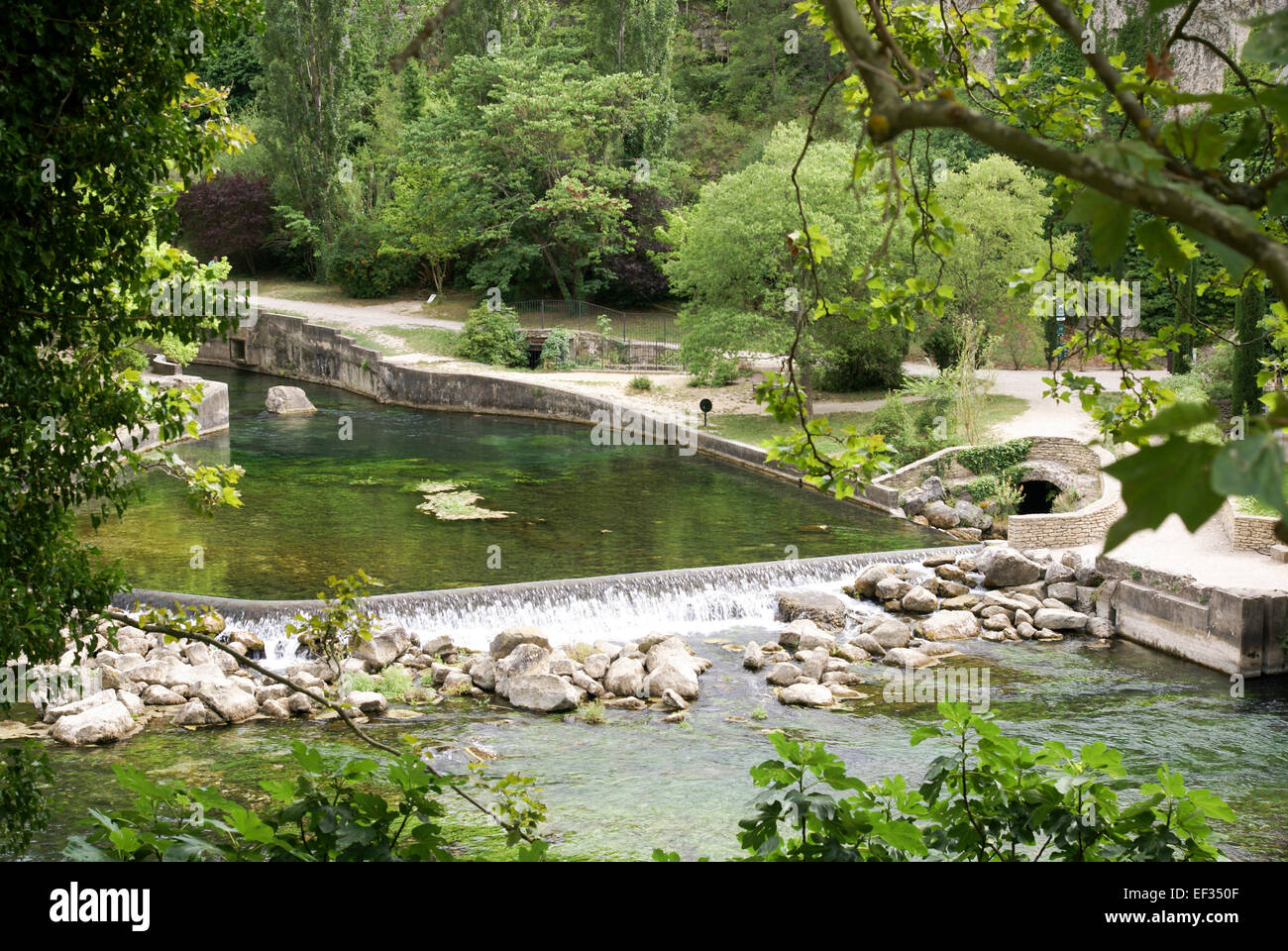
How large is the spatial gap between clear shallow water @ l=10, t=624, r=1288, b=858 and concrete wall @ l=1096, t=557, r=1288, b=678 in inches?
10.8

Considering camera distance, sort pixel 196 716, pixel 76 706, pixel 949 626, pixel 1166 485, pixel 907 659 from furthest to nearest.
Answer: pixel 949 626, pixel 907 659, pixel 196 716, pixel 76 706, pixel 1166 485

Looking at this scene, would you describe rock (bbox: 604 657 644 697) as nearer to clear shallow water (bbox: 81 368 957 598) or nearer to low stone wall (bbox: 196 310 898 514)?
clear shallow water (bbox: 81 368 957 598)

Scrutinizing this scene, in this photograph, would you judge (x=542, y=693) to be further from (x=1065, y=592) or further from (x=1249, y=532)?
(x=1249, y=532)

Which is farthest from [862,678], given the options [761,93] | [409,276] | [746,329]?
[761,93]

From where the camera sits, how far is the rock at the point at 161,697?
39.3 ft

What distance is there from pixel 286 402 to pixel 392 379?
11.3 ft

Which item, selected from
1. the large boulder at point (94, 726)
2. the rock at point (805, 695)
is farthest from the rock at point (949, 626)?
the large boulder at point (94, 726)

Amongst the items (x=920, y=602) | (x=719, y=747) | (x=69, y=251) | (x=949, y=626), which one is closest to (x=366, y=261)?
(x=920, y=602)

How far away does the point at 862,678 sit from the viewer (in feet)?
43.0

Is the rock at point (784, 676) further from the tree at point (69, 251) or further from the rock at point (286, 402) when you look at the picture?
the rock at point (286, 402)

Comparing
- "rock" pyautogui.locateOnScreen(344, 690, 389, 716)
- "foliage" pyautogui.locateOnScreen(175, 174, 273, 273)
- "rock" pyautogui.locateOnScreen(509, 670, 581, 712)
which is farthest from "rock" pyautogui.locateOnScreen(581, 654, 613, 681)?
"foliage" pyautogui.locateOnScreen(175, 174, 273, 273)

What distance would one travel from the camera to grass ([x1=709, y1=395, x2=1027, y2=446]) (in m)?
24.0

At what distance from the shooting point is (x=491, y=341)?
3434 cm

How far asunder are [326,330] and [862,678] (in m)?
27.0
